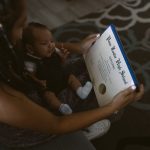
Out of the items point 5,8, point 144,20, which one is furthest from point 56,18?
point 5,8

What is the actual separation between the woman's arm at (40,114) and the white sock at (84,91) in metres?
0.14

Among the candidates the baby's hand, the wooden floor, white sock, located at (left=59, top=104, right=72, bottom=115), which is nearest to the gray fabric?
white sock, located at (left=59, top=104, right=72, bottom=115)

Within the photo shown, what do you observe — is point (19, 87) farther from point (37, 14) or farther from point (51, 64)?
point (37, 14)

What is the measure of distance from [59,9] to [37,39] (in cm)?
108

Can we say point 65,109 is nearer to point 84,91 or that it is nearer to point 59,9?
point 84,91

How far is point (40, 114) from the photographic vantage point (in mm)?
862

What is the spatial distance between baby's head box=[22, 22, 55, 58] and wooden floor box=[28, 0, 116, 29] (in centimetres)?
84

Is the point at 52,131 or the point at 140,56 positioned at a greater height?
the point at 52,131

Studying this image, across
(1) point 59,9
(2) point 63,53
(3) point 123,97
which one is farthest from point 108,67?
(1) point 59,9

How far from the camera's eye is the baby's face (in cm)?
115

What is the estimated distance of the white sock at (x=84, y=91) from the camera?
1096 millimetres

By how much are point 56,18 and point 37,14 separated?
0.51ft

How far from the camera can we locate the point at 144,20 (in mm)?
1981

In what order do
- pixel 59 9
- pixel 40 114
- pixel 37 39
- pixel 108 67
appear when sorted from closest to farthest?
pixel 40 114
pixel 108 67
pixel 37 39
pixel 59 9
